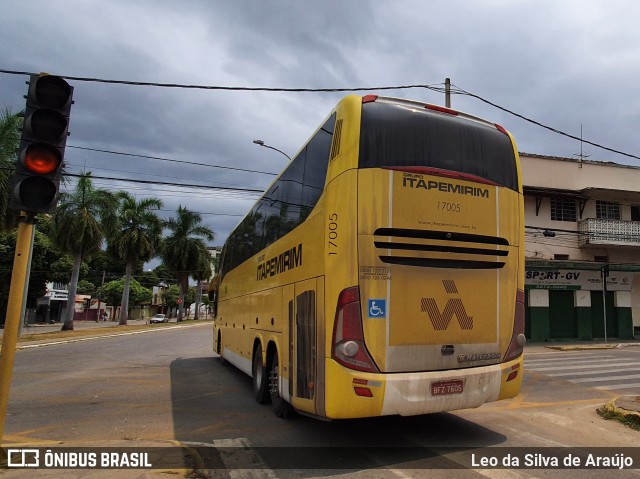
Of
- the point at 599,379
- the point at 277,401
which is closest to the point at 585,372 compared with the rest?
the point at 599,379

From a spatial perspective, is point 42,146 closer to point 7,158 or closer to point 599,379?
point 599,379

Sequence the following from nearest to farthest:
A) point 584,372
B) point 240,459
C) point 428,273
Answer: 1. point 240,459
2. point 428,273
3. point 584,372

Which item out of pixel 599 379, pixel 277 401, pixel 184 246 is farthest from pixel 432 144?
pixel 184 246

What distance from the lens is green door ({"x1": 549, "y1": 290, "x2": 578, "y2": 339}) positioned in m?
24.9

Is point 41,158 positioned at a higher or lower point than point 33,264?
lower

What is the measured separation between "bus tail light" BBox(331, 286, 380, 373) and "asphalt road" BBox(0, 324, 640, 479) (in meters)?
1.11

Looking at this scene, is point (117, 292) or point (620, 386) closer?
point (620, 386)

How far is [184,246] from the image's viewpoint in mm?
52719

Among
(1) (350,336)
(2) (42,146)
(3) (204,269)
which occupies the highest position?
(3) (204,269)

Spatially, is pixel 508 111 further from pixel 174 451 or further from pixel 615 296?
pixel 615 296

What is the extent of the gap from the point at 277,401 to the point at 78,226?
30.2 metres

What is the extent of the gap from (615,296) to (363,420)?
24.7 m

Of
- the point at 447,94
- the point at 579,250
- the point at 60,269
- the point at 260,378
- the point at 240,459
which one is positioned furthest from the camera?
the point at 60,269

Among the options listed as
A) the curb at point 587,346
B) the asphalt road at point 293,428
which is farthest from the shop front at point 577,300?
the asphalt road at point 293,428
